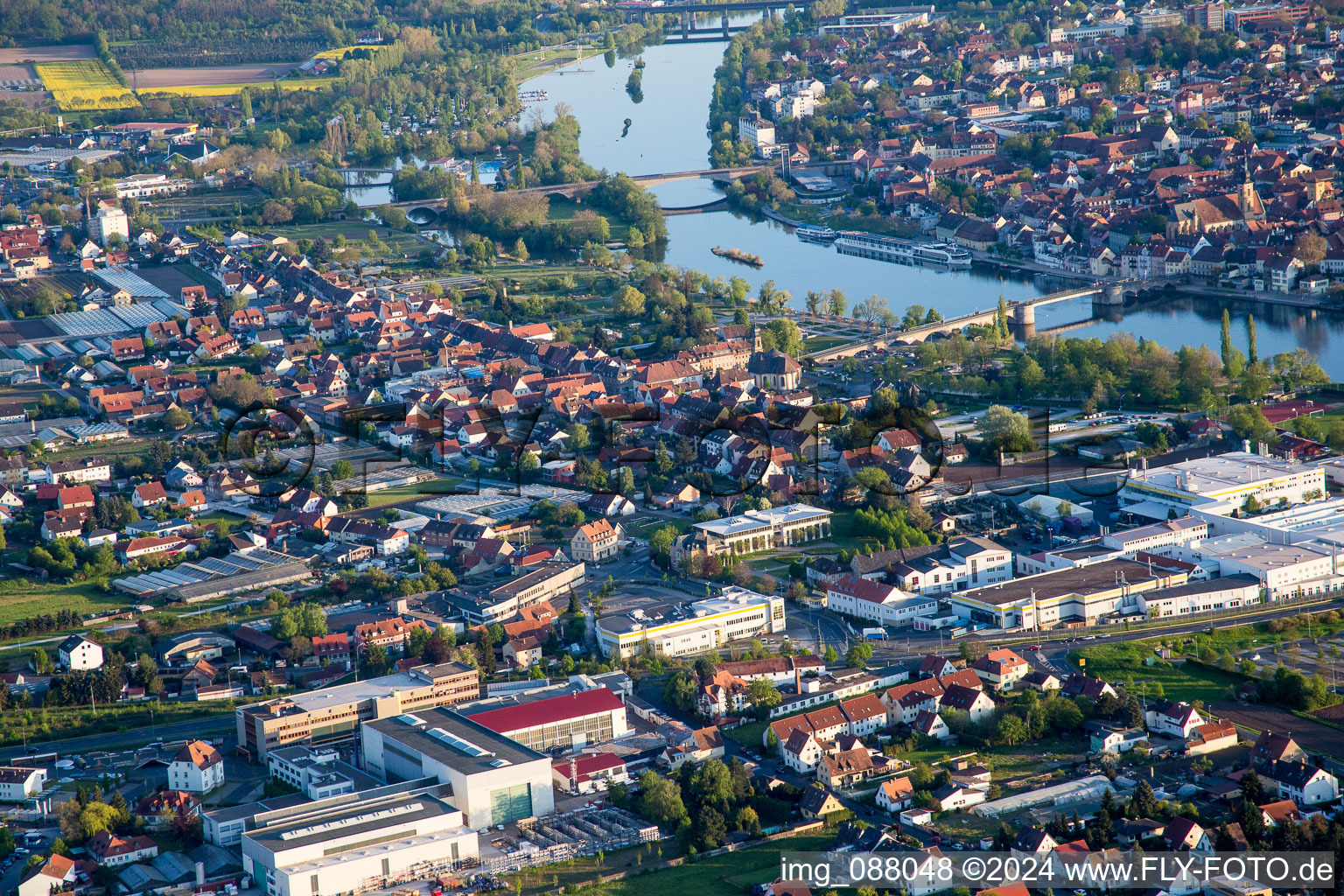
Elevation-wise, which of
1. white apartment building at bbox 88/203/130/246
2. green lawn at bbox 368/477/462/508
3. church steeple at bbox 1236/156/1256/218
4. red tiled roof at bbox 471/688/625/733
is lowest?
green lawn at bbox 368/477/462/508

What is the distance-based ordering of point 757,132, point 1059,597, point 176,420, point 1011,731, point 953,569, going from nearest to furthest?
point 1011,731, point 1059,597, point 953,569, point 176,420, point 757,132

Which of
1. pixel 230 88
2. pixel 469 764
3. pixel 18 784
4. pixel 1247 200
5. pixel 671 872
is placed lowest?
pixel 671 872

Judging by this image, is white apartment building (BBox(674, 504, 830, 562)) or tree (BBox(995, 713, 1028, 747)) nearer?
tree (BBox(995, 713, 1028, 747))

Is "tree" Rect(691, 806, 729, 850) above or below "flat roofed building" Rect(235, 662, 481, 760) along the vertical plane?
below

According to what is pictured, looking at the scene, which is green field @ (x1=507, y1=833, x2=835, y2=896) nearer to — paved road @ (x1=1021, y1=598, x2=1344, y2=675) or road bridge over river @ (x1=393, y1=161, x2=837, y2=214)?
paved road @ (x1=1021, y1=598, x2=1344, y2=675)

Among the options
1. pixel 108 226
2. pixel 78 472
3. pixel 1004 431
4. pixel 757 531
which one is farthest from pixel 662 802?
pixel 108 226

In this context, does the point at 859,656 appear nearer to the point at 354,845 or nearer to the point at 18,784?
the point at 354,845

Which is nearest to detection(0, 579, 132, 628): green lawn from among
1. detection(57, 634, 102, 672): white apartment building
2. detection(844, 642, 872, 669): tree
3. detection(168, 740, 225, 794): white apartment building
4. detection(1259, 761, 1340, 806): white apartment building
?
detection(57, 634, 102, 672): white apartment building

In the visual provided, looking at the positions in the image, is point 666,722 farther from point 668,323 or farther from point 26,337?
point 26,337
